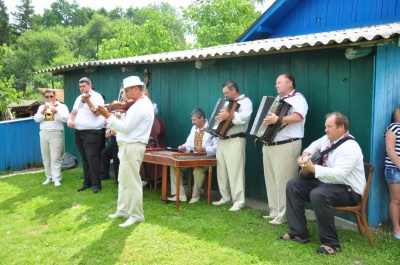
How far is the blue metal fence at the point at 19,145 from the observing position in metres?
10.5

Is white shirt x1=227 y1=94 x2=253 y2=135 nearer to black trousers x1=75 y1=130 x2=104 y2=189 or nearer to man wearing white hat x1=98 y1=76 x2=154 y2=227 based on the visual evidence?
man wearing white hat x1=98 y1=76 x2=154 y2=227

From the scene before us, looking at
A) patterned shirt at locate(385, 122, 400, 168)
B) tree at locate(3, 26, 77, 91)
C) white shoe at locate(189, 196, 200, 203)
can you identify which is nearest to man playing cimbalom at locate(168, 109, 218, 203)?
white shoe at locate(189, 196, 200, 203)

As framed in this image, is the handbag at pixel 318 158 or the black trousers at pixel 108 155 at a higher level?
the handbag at pixel 318 158

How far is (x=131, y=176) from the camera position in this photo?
5191 millimetres

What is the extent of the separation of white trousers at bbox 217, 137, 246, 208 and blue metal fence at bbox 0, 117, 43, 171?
6920 millimetres

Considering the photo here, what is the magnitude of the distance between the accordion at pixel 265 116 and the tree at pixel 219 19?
18.8 meters

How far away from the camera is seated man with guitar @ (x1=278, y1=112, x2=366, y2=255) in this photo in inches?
163

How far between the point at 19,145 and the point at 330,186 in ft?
29.6

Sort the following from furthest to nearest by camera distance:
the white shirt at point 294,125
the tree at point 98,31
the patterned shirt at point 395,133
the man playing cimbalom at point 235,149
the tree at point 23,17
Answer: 1. the tree at point 23,17
2. the tree at point 98,31
3. the man playing cimbalom at point 235,149
4. the white shirt at point 294,125
5. the patterned shirt at point 395,133

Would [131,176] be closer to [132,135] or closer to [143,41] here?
[132,135]

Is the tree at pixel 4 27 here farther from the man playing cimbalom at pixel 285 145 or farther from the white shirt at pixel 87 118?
the man playing cimbalom at pixel 285 145

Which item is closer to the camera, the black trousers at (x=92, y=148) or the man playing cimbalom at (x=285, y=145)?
the man playing cimbalom at (x=285, y=145)

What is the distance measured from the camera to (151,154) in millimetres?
6312

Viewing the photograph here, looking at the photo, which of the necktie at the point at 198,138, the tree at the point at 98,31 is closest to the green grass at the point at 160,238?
the necktie at the point at 198,138
